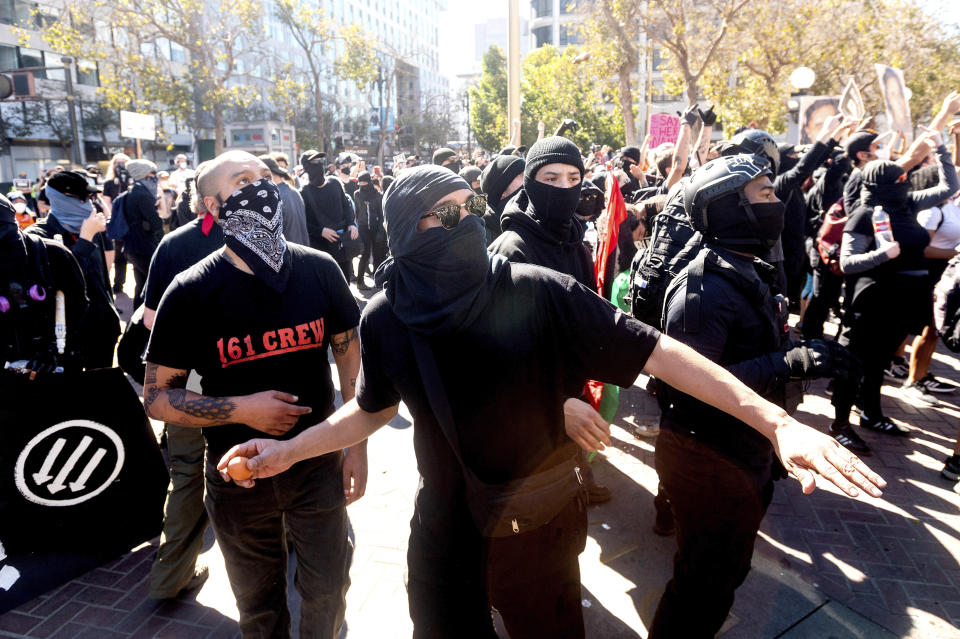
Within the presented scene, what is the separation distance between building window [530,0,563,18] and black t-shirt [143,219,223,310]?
79.4 metres

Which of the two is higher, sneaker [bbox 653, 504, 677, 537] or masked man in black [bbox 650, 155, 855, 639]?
masked man in black [bbox 650, 155, 855, 639]

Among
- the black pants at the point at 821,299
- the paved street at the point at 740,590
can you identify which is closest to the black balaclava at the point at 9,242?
the paved street at the point at 740,590

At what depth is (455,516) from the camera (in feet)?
6.43

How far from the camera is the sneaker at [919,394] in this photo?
5811mm

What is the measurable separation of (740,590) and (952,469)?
7.41ft

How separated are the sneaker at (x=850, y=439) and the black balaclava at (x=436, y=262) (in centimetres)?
408

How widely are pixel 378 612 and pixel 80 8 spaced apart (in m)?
40.7

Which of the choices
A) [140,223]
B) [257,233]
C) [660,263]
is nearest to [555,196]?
[660,263]

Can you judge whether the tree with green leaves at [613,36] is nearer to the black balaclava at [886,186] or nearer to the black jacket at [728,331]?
the black balaclava at [886,186]

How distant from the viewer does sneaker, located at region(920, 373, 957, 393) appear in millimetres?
5988

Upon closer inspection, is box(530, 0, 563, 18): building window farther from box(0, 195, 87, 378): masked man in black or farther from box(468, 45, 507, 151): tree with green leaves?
box(0, 195, 87, 378): masked man in black

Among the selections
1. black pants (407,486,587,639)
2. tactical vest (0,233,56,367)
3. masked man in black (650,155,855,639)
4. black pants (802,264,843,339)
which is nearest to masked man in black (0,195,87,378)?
tactical vest (0,233,56,367)

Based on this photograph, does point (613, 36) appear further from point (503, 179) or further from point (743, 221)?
point (743, 221)

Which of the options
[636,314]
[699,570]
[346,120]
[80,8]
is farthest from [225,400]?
[346,120]
